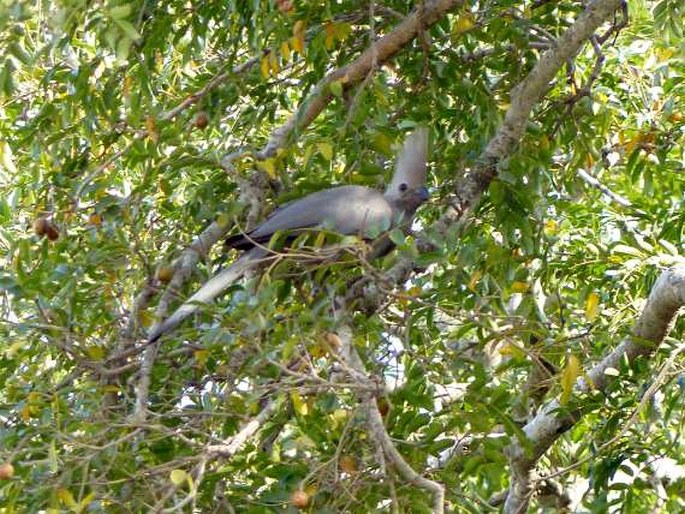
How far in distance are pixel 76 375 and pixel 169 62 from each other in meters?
2.67

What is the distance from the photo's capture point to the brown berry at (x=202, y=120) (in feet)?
12.6

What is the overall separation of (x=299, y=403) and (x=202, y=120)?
1.31 m

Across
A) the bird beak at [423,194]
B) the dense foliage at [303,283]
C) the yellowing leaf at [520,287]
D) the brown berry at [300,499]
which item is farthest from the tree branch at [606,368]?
the brown berry at [300,499]

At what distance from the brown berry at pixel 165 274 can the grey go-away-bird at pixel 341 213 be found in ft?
0.26

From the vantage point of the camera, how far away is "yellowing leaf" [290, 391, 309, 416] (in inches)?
109

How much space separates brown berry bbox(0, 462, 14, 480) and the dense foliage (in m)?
0.05

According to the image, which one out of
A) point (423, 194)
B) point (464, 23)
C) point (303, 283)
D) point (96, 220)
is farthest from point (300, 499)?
point (464, 23)

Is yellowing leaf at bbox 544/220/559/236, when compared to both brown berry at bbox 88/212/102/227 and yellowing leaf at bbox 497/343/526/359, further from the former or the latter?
brown berry at bbox 88/212/102/227

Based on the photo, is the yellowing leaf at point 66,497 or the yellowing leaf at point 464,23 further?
the yellowing leaf at point 464,23

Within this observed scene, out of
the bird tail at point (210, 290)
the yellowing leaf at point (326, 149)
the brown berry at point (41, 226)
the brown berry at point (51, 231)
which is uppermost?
the yellowing leaf at point (326, 149)

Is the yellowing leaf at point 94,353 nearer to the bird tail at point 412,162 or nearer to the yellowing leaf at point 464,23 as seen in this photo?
the bird tail at point 412,162

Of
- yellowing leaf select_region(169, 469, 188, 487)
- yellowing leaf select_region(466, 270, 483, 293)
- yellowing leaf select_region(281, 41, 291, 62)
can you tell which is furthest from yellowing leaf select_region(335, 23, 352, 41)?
yellowing leaf select_region(169, 469, 188, 487)

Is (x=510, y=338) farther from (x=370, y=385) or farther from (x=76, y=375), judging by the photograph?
(x=76, y=375)

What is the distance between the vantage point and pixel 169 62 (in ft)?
18.2
